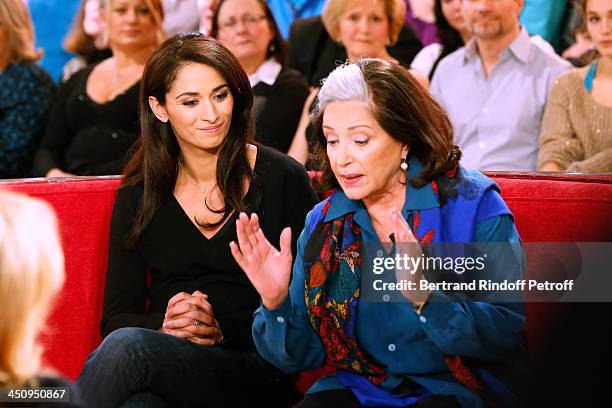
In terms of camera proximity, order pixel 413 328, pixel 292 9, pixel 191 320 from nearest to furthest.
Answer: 1. pixel 413 328
2. pixel 191 320
3. pixel 292 9

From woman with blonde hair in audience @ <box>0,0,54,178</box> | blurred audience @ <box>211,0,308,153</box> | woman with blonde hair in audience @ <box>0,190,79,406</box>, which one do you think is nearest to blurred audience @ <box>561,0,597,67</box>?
blurred audience @ <box>211,0,308,153</box>

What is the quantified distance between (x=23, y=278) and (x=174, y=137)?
130 centimetres

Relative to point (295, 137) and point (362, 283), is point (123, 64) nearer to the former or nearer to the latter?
point (295, 137)

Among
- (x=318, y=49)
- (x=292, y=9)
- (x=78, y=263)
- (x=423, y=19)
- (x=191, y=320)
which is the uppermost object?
(x=292, y=9)

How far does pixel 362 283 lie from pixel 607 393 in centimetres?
56

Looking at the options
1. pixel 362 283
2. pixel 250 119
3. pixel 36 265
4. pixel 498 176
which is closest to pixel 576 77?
pixel 498 176

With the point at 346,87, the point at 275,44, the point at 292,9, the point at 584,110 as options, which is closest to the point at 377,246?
the point at 346,87

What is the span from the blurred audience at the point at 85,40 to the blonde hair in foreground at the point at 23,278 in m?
2.93

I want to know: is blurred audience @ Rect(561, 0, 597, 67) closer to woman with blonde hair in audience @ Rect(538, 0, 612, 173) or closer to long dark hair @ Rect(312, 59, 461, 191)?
woman with blonde hair in audience @ Rect(538, 0, 612, 173)

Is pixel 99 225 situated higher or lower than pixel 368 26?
lower

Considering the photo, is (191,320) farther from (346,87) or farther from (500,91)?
(500,91)

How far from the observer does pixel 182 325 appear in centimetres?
234

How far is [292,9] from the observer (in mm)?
4645

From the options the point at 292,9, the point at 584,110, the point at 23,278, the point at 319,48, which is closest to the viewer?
the point at 23,278
